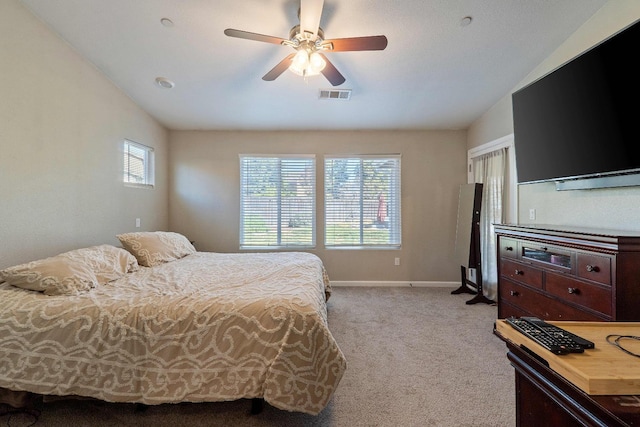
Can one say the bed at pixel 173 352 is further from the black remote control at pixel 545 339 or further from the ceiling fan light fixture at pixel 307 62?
the ceiling fan light fixture at pixel 307 62

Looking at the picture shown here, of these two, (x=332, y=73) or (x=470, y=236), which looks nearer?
(x=332, y=73)

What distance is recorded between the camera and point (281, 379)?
1.48 m

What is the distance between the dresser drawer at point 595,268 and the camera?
5.27 feet

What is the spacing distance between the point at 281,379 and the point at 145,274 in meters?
1.58

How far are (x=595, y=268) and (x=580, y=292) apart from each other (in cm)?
21

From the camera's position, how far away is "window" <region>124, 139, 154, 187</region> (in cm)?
341

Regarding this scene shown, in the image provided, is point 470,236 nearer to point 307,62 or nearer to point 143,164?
point 307,62

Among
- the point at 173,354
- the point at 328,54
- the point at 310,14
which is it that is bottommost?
the point at 173,354

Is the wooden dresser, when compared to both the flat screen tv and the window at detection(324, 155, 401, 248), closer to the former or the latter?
the flat screen tv

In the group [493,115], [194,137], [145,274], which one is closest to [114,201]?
[145,274]

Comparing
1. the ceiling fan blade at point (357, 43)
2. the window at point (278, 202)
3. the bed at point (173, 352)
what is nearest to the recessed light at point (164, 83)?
the window at point (278, 202)

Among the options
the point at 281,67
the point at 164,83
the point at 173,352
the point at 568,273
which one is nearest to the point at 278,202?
the point at 164,83

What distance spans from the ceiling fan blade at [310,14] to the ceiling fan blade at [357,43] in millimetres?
132

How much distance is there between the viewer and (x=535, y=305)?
2.17 meters
